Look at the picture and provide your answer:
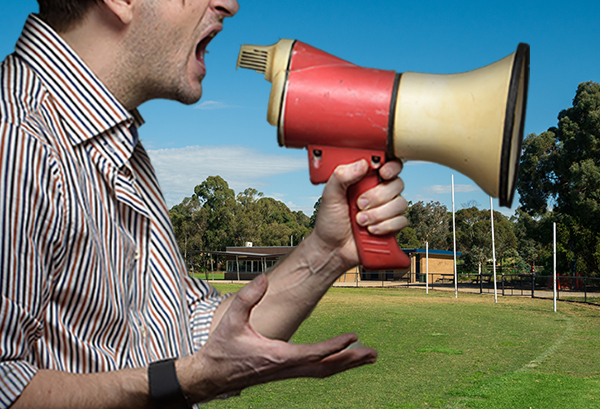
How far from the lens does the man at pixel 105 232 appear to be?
3.91 ft

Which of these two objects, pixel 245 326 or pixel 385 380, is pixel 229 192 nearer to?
pixel 385 380

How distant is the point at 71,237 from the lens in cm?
127

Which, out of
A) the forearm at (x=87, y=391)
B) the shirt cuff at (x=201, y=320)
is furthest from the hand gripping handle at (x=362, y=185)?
the forearm at (x=87, y=391)

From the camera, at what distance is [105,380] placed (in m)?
1.32

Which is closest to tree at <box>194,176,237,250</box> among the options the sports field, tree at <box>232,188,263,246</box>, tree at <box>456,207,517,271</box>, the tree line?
tree at <box>232,188,263,246</box>

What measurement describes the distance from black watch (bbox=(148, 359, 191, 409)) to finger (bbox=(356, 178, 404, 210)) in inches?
30.8

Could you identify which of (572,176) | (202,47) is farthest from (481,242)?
(202,47)

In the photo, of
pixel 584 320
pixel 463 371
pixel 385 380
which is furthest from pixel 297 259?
pixel 584 320

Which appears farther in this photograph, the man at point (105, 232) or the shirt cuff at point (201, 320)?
the shirt cuff at point (201, 320)

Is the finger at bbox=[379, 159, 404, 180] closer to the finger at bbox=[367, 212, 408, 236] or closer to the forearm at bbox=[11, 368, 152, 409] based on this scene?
the finger at bbox=[367, 212, 408, 236]

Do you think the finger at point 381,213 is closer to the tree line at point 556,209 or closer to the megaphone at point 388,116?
the megaphone at point 388,116

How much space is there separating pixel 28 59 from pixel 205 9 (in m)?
0.52

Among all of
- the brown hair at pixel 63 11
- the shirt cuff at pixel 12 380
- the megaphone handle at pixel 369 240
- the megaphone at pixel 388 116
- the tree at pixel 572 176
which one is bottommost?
the shirt cuff at pixel 12 380

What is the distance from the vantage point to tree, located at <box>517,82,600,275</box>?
34.7 m
